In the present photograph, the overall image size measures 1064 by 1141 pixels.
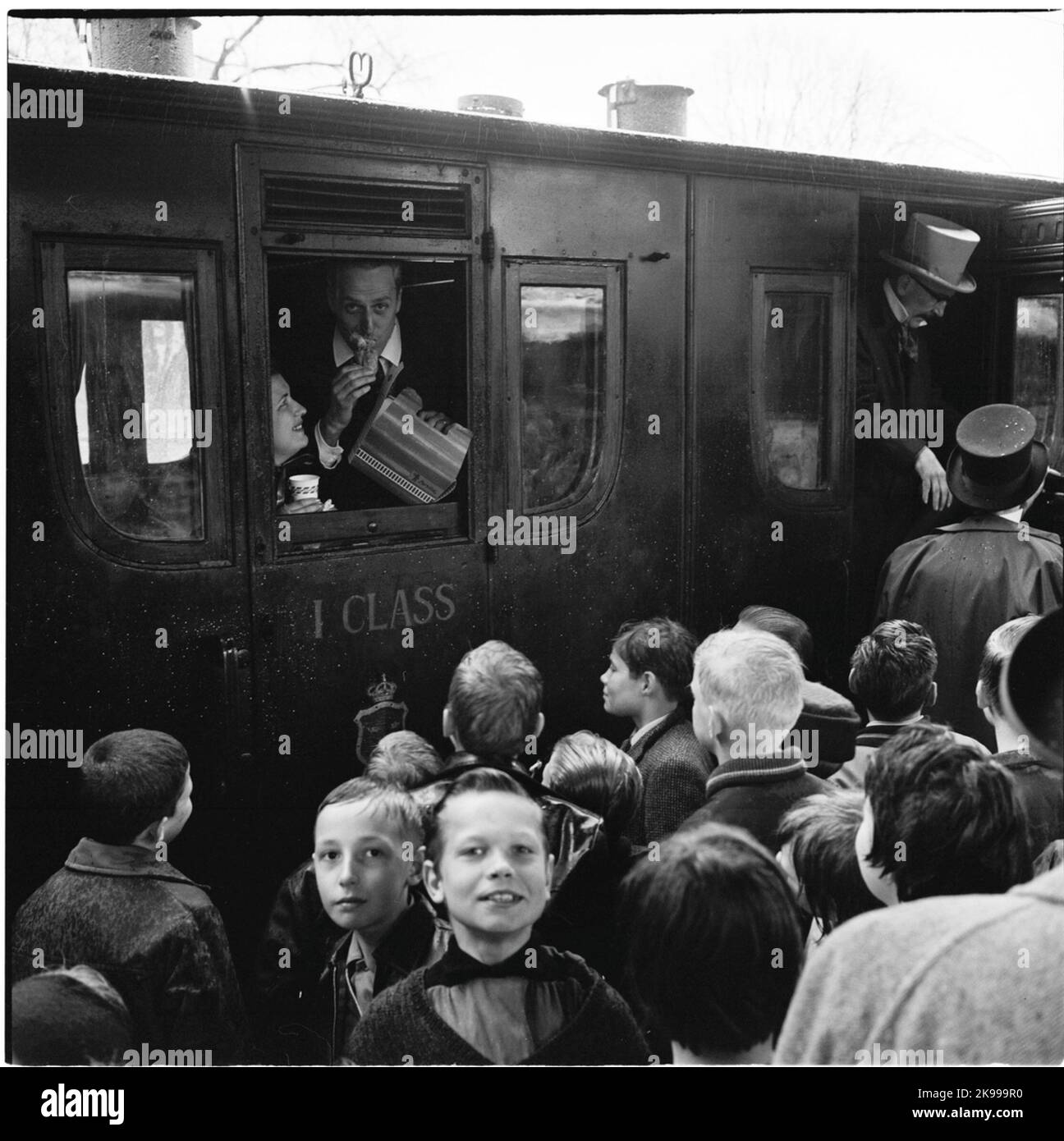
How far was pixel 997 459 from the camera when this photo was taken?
3039mm

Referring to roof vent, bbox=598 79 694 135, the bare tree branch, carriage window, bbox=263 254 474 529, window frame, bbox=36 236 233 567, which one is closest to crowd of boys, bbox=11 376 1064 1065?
carriage window, bbox=263 254 474 529

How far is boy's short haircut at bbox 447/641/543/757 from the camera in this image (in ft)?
9.57

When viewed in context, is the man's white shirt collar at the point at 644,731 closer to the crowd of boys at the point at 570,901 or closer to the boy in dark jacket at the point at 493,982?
the crowd of boys at the point at 570,901

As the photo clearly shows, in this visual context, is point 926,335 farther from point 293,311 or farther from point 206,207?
point 206,207

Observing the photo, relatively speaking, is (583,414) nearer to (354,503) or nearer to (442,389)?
(442,389)

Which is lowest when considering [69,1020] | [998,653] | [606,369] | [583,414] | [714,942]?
[69,1020]

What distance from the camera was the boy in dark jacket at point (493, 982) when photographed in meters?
2.85

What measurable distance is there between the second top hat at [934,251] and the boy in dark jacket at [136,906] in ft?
6.78

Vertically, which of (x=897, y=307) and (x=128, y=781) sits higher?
(x=897, y=307)

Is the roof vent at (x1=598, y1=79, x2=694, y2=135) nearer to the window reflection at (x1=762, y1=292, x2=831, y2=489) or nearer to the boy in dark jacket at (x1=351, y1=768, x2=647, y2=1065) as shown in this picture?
the window reflection at (x1=762, y1=292, x2=831, y2=489)

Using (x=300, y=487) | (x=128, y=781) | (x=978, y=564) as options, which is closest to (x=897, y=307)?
(x=978, y=564)

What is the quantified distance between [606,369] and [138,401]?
1052 mm

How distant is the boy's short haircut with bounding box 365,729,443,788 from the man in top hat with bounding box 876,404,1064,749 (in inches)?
45.8
